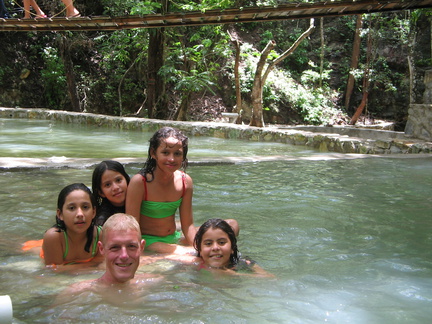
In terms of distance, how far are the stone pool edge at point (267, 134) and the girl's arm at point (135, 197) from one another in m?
6.19

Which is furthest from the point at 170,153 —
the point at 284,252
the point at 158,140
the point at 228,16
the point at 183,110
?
the point at 183,110

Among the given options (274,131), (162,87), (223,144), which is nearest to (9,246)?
(223,144)

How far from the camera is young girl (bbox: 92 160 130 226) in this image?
343cm

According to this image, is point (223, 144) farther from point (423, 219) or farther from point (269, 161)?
point (423, 219)

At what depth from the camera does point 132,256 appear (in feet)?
8.15

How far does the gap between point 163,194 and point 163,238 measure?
0.35 metres

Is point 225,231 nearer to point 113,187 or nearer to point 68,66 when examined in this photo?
point 113,187

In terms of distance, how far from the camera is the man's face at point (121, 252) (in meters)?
2.46

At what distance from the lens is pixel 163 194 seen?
3.48 m

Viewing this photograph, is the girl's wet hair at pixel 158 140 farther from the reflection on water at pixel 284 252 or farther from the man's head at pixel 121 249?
the man's head at pixel 121 249

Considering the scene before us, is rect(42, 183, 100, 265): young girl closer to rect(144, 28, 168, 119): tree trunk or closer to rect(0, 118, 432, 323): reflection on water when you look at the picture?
rect(0, 118, 432, 323): reflection on water

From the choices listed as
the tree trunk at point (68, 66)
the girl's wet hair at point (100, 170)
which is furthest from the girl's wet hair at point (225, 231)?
the tree trunk at point (68, 66)

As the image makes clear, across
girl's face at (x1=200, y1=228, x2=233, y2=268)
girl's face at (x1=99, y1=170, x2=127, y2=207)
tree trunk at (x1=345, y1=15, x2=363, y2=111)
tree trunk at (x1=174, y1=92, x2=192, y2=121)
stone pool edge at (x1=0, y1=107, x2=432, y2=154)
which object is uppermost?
tree trunk at (x1=345, y1=15, x2=363, y2=111)

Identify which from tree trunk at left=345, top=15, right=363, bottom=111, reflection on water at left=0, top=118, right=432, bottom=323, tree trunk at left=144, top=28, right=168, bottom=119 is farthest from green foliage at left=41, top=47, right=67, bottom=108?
reflection on water at left=0, top=118, right=432, bottom=323
